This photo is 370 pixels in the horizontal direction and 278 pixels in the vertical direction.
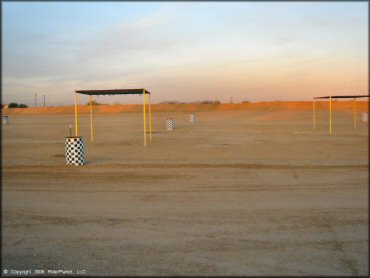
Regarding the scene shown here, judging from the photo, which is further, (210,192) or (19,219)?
(210,192)

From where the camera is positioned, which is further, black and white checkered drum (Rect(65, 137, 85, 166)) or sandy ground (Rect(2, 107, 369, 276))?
black and white checkered drum (Rect(65, 137, 85, 166))

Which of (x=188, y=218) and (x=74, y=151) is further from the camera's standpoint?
(x=74, y=151)

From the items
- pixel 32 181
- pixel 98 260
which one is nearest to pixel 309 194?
pixel 98 260

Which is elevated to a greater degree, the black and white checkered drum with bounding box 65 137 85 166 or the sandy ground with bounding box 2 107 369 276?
the black and white checkered drum with bounding box 65 137 85 166

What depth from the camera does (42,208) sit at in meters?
8.60

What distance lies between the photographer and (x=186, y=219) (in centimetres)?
762

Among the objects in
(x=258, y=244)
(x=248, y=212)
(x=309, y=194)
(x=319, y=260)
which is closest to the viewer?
(x=319, y=260)

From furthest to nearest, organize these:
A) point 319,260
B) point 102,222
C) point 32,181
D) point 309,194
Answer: point 32,181
point 309,194
point 102,222
point 319,260

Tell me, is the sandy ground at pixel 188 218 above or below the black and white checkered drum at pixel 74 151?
below

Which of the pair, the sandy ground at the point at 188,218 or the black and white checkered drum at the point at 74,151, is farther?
the black and white checkered drum at the point at 74,151

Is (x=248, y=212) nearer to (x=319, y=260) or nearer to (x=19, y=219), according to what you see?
(x=319, y=260)

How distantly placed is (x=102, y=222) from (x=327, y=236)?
13.8 feet

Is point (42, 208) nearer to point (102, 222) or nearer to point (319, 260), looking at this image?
point (102, 222)

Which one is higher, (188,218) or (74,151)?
(74,151)
